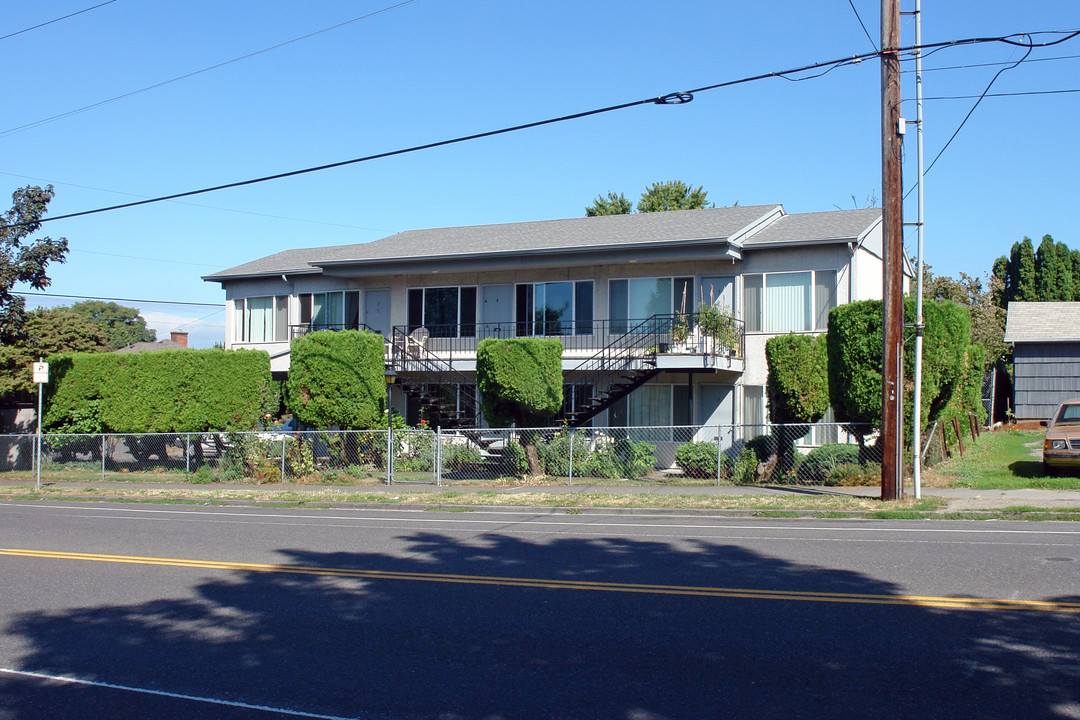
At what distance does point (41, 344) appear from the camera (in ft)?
95.8

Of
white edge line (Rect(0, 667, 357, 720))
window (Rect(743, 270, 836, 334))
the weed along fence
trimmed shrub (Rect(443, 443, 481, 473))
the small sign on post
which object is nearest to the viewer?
white edge line (Rect(0, 667, 357, 720))

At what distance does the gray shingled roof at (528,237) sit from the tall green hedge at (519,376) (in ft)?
17.2

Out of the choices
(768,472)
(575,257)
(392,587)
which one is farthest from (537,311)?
(392,587)

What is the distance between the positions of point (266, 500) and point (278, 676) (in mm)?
13705

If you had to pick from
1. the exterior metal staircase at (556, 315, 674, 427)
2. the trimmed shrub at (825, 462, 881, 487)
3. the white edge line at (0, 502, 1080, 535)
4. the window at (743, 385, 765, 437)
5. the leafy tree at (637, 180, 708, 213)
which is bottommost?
the white edge line at (0, 502, 1080, 535)

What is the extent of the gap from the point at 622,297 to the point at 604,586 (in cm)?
1778

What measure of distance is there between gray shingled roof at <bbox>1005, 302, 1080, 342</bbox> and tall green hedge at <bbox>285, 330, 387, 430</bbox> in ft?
77.3

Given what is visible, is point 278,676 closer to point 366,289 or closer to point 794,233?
point 794,233

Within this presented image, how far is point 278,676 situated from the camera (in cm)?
656

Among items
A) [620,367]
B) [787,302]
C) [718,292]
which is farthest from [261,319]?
[787,302]

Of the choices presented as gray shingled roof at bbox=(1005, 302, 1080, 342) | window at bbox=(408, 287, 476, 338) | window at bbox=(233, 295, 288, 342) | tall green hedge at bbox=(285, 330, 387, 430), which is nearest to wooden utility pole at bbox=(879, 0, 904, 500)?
tall green hedge at bbox=(285, 330, 387, 430)

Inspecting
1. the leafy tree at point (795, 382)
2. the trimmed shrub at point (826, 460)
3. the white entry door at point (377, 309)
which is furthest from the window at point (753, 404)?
the white entry door at point (377, 309)

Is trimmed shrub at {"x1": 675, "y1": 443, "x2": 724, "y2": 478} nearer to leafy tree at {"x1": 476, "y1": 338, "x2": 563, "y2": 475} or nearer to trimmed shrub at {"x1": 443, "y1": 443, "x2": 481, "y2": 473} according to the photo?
leafy tree at {"x1": 476, "y1": 338, "x2": 563, "y2": 475}

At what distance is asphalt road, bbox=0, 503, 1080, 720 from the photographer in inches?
234
